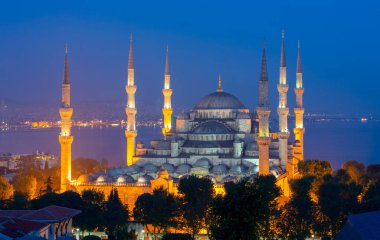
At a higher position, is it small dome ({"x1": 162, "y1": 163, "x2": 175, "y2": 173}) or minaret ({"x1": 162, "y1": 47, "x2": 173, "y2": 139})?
minaret ({"x1": 162, "y1": 47, "x2": 173, "y2": 139})

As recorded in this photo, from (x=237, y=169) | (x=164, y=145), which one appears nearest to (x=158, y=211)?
(x=237, y=169)

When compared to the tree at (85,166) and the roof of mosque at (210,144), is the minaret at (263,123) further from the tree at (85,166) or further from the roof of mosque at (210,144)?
the tree at (85,166)

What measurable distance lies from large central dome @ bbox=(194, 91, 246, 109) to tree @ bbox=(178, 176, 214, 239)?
11.5m

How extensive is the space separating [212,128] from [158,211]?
11249mm

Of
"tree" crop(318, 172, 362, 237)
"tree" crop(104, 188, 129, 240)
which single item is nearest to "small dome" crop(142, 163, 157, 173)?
"tree" crop(104, 188, 129, 240)

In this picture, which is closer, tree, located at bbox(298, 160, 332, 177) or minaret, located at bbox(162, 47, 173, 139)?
tree, located at bbox(298, 160, 332, 177)

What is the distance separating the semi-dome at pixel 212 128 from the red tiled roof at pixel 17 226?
1481 centimetres

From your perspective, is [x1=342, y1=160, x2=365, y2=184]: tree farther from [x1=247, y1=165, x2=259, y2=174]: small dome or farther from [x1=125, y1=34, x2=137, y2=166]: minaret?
[x1=125, y1=34, x2=137, y2=166]: minaret

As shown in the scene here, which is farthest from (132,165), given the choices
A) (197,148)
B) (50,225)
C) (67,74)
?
(50,225)

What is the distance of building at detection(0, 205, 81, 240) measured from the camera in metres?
21.3

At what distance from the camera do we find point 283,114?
1465 inches

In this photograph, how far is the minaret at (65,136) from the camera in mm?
33375

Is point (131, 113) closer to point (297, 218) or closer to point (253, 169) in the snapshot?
point (253, 169)

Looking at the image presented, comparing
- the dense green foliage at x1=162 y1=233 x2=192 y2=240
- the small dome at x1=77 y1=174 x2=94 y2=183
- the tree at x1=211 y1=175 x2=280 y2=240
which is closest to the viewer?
the tree at x1=211 y1=175 x2=280 y2=240
